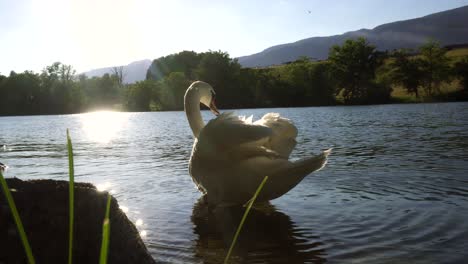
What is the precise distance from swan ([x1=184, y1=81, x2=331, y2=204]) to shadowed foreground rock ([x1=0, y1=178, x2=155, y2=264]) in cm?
274

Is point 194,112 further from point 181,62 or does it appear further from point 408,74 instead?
point 181,62

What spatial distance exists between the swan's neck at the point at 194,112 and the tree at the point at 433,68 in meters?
89.1

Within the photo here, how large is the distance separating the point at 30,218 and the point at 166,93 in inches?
3918

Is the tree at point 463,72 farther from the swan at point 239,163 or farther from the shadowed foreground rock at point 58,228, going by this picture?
the shadowed foreground rock at point 58,228

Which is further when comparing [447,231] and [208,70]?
[208,70]

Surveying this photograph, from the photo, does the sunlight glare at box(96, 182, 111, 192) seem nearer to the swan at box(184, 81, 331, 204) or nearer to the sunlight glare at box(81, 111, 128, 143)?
the swan at box(184, 81, 331, 204)

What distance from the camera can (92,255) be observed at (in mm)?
2795

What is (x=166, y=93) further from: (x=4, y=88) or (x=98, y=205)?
(x=98, y=205)

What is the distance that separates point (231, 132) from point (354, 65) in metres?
101

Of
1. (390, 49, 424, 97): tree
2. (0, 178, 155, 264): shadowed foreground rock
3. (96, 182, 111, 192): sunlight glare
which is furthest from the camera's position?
(390, 49, 424, 97): tree

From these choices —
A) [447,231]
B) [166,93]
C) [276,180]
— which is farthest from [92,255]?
[166,93]

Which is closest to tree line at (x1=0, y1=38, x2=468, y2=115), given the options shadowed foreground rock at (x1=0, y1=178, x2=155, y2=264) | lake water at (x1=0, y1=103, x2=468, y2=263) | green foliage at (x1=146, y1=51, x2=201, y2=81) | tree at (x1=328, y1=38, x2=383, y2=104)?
tree at (x1=328, y1=38, x2=383, y2=104)

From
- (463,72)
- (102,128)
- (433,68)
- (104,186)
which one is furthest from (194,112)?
(433,68)

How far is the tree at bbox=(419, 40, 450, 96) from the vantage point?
3533 inches
